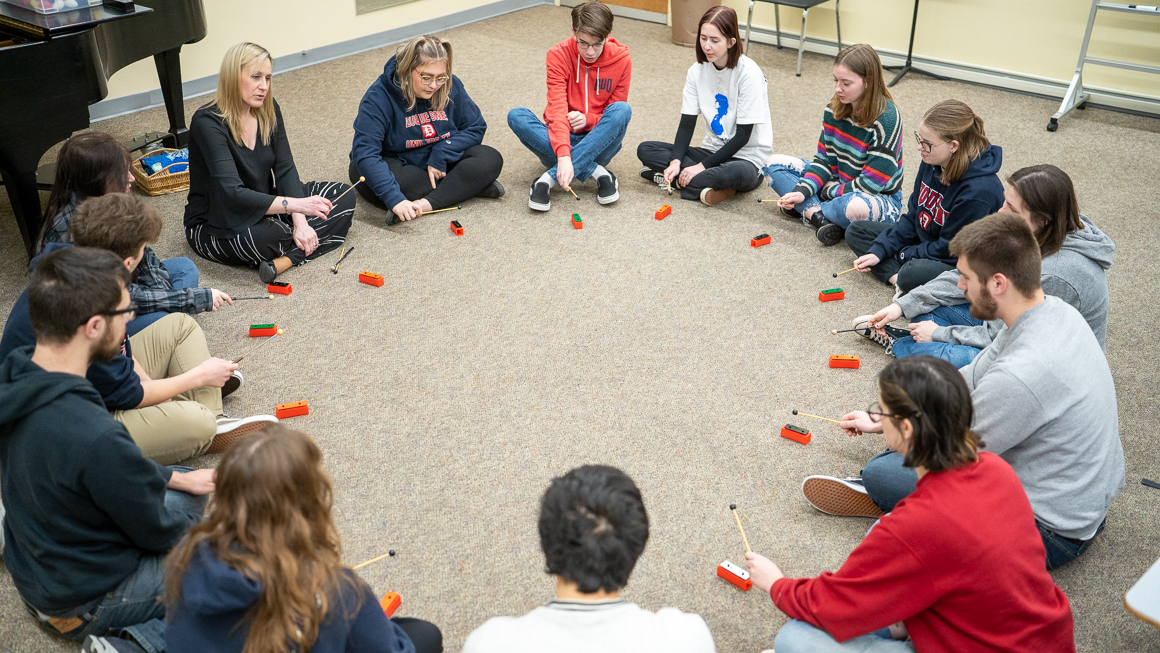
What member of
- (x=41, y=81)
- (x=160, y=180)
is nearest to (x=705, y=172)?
(x=160, y=180)

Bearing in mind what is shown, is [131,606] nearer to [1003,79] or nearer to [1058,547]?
[1058,547]

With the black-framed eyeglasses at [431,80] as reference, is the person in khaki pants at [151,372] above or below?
below

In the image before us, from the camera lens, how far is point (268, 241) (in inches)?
132

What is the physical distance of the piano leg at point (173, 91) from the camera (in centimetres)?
406

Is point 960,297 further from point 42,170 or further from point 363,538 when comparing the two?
point 42,170

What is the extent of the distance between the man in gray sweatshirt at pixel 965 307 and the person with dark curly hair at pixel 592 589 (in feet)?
4.17

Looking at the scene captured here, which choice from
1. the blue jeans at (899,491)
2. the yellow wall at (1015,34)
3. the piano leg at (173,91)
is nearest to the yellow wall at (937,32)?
the yellow wall at (1015,34)

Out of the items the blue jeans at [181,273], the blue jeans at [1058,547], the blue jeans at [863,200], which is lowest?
the blue jeans at [1058,547]

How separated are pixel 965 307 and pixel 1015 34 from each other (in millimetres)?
3340

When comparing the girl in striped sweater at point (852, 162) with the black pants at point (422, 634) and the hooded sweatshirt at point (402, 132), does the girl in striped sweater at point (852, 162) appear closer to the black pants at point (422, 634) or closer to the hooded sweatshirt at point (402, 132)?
the hooded sweatshirt at point (402, 132)

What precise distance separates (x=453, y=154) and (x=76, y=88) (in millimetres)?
1471

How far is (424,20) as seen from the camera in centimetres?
640

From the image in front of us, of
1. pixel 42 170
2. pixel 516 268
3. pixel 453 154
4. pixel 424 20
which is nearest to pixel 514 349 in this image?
pixel 516 268

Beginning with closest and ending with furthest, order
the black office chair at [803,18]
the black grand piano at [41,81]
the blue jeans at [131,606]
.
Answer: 1. the blue jeans at [131,606]
2. the black grand piano at [41,81]
3. the black office chair at [803,18]
